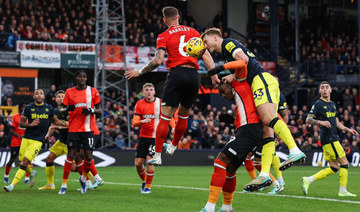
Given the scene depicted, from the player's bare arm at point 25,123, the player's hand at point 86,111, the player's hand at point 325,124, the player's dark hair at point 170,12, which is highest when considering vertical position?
the player's dark hair at point 170,12

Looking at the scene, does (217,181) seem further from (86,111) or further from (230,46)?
(86,111)

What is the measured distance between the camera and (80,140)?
1347 cm

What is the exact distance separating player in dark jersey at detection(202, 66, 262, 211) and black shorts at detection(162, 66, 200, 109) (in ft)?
3.82

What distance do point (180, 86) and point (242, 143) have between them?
214 centimetres

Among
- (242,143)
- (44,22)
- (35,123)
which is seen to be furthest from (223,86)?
(44,22)

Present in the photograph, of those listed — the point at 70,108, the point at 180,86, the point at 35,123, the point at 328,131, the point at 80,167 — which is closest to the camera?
the point at 180,86

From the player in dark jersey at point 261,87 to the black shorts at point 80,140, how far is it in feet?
17.3

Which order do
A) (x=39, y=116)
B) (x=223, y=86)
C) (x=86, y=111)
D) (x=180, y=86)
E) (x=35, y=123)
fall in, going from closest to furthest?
(x=223, y=86) < (x=180, y=86) < (x=86, y=111) < (x=35, y=123) < (x=39, y=116)

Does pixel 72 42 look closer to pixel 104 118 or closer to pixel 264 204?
pixel 104 118

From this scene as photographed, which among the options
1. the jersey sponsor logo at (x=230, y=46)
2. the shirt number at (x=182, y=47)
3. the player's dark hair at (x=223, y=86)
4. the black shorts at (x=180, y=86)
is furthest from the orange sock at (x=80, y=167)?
the jersey sponsor logo at (x=230, y=46)

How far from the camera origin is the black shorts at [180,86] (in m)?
10.1

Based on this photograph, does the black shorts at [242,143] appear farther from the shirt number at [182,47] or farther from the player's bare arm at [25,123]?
the player's bare arm at [25,123]

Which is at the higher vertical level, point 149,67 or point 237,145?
point 149,67

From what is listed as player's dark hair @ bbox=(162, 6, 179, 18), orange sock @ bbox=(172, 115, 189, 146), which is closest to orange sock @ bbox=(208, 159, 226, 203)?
orange sock @ bbox=(172, 115, 189, 146)
